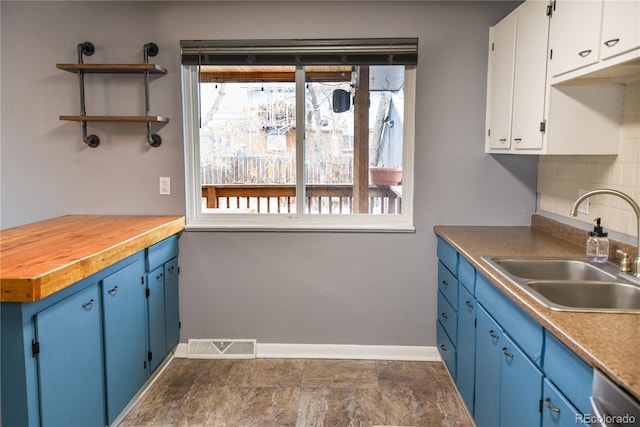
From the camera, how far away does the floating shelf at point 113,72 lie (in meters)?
3.04

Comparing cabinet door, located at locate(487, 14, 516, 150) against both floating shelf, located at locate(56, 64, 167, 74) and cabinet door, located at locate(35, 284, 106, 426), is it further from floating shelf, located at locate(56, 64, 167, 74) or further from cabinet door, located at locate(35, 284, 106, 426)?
cabinet door, located at locate(35, 284, 106, 426)

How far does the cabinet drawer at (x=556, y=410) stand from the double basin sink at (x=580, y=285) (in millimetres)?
257

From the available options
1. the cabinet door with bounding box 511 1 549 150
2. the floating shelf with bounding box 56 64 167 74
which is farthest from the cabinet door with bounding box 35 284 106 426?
the cabinet door with bounding box 511 1 549 150

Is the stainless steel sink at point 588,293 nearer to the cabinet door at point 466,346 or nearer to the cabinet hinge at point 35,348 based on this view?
the cabinet door at point 466,346

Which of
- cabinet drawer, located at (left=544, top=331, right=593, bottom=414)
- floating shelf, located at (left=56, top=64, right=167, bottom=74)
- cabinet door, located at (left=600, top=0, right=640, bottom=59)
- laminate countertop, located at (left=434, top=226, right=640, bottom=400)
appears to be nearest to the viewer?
laminate countertop, located at (left=434, top=226, right=640, bottom=400)

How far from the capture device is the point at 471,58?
3.14 m

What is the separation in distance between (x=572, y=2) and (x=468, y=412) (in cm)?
198

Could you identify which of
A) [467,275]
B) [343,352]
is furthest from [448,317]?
[343,352]

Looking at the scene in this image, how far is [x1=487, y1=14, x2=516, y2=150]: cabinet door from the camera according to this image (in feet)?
8.93

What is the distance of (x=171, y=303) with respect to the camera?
3.23 metres

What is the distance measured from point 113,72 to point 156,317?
158 centimetres

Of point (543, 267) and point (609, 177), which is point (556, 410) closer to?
point (543, 267)

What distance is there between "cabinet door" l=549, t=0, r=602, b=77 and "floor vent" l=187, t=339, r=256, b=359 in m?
2.45

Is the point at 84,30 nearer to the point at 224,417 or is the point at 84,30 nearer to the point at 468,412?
the point at 224,417
